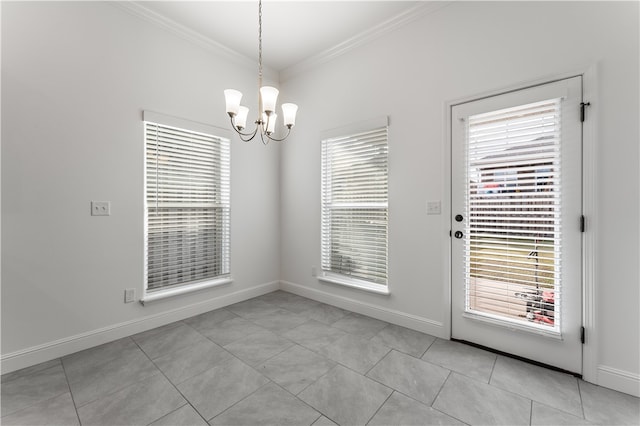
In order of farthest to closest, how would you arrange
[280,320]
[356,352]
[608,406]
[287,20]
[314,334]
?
[280,320] < [287,20] < [314,334] < [356,352] < [608,406]

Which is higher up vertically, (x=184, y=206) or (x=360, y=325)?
(x=184, y=206)

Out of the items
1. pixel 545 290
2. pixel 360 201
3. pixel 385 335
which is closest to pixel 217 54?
pixel 360 201

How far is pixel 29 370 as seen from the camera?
2.12 metres

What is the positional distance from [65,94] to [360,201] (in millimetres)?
2940

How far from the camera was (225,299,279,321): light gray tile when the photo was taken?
321 cm

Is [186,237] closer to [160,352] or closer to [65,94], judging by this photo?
[160,352]

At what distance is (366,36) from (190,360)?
368 centimetres

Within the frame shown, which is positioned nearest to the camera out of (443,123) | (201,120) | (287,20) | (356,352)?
(356,352)

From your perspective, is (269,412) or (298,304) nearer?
(269,412)

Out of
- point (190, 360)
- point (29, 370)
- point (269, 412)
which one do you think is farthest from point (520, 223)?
point (29, 370)

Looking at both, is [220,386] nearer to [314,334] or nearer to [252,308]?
[314,334]

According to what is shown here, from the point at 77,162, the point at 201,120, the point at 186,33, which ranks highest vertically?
the point at 186,33

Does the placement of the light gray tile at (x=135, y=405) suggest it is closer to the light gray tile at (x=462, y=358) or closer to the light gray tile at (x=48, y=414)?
the light gray tile at (x=48, y=414)

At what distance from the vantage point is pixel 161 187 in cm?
295
